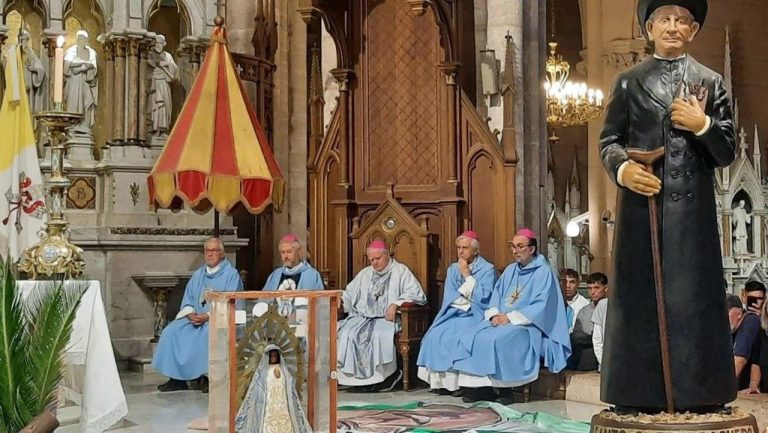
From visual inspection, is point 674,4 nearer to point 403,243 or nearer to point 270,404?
point 270,404

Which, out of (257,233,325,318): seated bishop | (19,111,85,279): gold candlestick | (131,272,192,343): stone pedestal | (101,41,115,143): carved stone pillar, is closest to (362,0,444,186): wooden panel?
(257,233,325,318): seated bishop

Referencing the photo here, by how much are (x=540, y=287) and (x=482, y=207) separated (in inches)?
64.8

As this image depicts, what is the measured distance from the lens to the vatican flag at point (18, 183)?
8.91 meters

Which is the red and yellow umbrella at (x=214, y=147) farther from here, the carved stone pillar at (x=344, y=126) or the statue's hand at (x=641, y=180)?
the statue's hand at (x=641, y=180)

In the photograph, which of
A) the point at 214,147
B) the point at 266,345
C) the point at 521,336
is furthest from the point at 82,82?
the point at 266,345

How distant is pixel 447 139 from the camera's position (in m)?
10.1

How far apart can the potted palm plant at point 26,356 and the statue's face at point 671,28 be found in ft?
7.92

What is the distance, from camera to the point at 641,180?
4.05 m

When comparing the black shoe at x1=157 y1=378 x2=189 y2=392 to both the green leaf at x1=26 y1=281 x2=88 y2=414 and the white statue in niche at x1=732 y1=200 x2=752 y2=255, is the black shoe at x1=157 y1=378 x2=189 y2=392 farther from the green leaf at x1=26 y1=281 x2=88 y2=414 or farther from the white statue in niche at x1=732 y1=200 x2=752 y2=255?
the white statue in niche at x1=732 y1=200 x2=752 y2=255

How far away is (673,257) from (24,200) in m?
6.27

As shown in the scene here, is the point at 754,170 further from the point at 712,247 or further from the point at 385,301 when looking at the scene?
the point at 712,247

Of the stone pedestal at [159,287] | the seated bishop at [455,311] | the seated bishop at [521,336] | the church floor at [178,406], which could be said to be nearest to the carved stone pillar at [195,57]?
the stone pedestal at [159,287]

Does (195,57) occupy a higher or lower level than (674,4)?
higher

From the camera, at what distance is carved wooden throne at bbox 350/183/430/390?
9.38m
